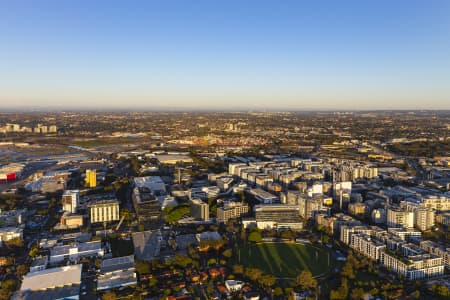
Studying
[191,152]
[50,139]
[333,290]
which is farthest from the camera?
[50,139]

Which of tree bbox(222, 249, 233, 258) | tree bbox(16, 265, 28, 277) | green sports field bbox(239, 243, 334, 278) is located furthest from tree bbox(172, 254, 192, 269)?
tree bbox(16, 265, 28, 277)

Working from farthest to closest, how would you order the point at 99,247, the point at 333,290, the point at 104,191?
1. the point at 104,191
2. the point at 99,247
3. the point at 333,290

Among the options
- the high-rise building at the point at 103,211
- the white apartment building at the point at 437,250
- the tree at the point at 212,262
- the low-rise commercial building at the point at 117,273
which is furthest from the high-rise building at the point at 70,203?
the white apartment building at the point at 437,250

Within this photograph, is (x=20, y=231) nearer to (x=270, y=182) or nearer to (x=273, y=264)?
(x=273, y=264)

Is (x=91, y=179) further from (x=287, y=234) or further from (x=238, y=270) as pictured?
(x=238, y=270)

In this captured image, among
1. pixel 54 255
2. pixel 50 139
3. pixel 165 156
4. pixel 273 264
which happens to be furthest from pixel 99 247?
pixel 50 139

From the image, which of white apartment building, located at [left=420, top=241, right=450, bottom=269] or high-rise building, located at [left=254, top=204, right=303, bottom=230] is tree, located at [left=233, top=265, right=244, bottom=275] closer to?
high-rise building, located at [left=254, top=204, right=303, bottom=230]
